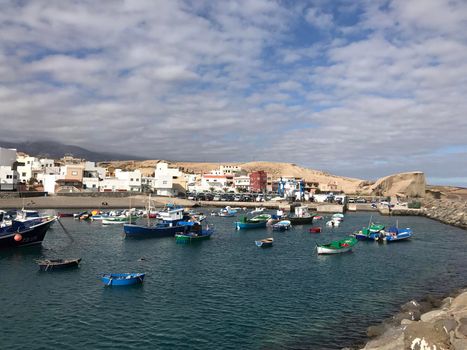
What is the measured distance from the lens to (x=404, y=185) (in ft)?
575

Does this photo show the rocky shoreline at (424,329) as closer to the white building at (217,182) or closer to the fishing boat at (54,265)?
the fishing boat at (54,265)

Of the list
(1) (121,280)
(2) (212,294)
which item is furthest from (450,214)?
(1) (121,280)

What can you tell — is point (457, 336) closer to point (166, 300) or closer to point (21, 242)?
point (166, 300)

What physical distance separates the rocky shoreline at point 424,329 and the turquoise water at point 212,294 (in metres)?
1.65

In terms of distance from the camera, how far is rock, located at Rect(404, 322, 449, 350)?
16047mm

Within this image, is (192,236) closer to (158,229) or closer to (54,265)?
(158,229)

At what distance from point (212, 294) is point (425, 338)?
1955 centimetres

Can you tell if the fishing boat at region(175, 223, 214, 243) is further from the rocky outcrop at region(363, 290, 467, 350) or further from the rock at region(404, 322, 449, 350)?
the rock at region(404, 322, 449, 350)

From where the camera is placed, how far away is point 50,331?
2530 centimetres

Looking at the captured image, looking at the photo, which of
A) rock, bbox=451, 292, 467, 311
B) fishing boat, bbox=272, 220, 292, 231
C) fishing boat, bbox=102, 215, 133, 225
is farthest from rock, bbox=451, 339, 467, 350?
fishing boat, bbox=102, 215, 133, 225

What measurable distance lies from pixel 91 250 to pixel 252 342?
34.3 metres

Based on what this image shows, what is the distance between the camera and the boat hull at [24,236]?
52428 millimetres

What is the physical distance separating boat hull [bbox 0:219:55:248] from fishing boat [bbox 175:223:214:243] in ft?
60.1

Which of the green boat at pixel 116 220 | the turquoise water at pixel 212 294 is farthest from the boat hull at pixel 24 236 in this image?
the green boat at pixel 116 220
